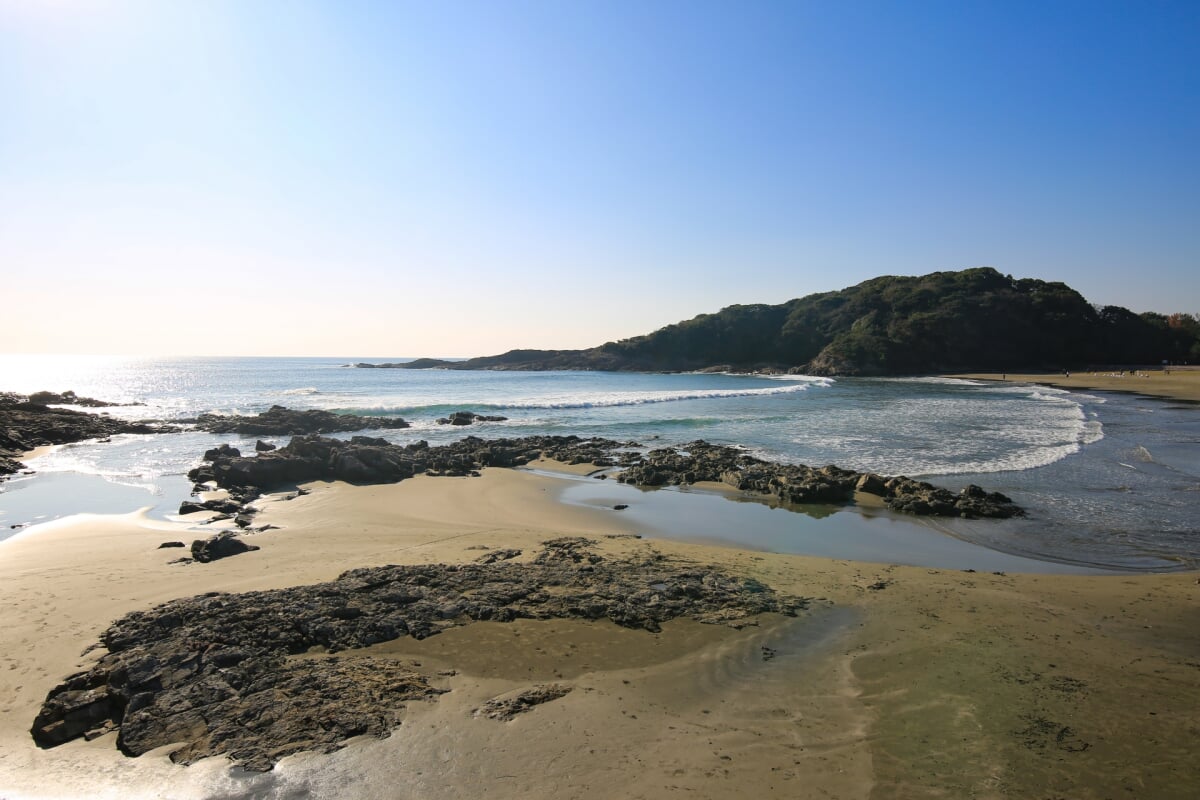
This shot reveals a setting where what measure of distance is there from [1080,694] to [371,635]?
22.8 feet

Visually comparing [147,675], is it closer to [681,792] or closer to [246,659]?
[246,659]

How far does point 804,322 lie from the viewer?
358 feet

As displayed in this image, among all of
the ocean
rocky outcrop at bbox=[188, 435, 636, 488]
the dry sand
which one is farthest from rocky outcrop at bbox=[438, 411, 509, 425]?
the dry sand

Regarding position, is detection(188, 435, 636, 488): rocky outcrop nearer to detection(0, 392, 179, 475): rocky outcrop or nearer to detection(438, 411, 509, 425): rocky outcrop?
detection(0, 392, 179, 475): rocky outcrop

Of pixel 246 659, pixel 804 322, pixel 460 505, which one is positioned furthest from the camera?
pixel 804 322

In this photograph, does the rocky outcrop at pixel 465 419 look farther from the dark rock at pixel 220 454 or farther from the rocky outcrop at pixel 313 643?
the rocky outcrop at pixel 313 643

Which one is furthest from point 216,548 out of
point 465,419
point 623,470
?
point 465,419

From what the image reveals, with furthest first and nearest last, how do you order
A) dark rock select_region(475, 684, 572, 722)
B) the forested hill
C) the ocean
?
the forested hill
the ocean
dark rock select_region(475, 684, 572, 722)

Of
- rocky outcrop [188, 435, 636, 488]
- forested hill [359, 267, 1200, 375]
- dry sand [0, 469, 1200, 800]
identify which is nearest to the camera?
dry sand [0, 469, 1200, 800]

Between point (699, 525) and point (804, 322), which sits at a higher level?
point (804, 322)

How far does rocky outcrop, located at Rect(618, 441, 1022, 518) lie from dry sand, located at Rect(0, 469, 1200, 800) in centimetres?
428

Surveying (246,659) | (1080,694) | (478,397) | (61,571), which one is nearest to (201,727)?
(246,659)

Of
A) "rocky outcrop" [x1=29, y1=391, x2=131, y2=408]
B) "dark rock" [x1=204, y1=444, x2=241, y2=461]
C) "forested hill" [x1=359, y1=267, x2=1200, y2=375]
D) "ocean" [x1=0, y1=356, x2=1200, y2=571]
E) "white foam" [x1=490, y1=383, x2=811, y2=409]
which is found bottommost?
"ocean" [x1=0, y1=356, x2=1200, y2=571]

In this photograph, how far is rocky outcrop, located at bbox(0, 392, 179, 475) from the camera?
82.3ft
